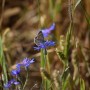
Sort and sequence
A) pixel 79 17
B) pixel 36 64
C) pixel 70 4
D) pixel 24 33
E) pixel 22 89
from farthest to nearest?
pixel 24 33 → pixel 79 17 → pixel 36 64 → pixel 70 4 → pixel 22 89

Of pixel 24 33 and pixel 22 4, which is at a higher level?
pixel 22 4

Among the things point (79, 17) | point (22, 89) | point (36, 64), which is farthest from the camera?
point (79, 17)

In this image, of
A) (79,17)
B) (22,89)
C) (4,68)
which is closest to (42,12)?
(79,17)

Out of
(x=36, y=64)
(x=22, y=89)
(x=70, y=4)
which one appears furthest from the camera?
(x=36, y=64)

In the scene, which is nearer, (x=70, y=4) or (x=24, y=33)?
(x=70, y=4)

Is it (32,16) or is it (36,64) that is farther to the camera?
(32,16)

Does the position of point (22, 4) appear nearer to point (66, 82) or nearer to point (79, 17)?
Answer: point (79, 17)

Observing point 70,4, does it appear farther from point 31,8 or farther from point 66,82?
point 31,8

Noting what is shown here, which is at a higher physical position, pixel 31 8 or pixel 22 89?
pixel 31 8

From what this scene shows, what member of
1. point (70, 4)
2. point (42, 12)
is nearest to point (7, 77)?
point (70, 4)
